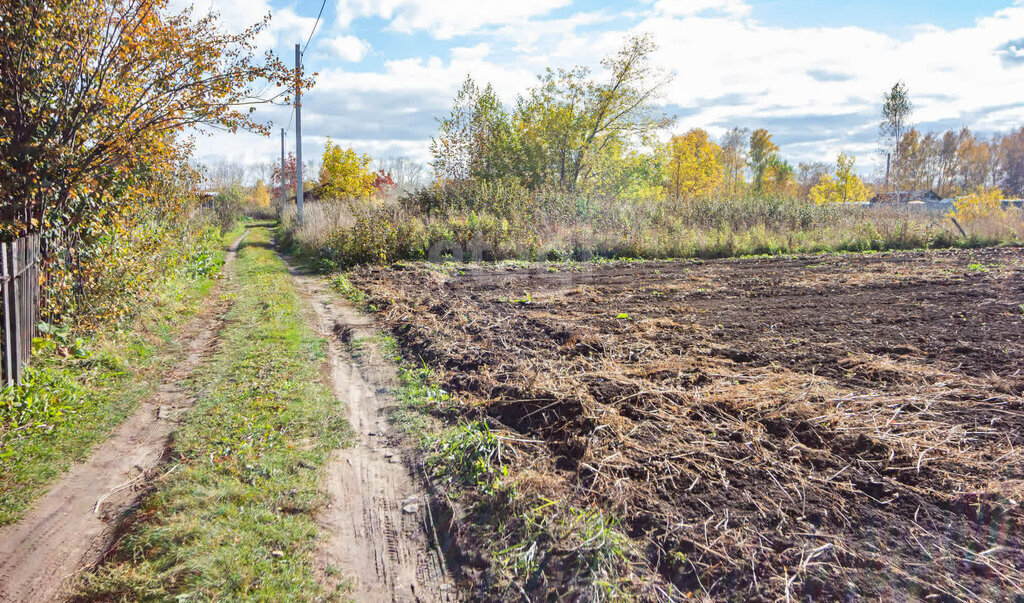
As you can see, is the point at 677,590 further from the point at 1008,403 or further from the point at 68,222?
the point at 68,222

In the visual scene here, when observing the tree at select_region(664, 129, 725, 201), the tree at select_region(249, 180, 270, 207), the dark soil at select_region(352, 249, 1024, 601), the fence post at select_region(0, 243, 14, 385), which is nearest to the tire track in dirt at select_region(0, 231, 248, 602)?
the fence post at select_region(0, 243, 14, 385)

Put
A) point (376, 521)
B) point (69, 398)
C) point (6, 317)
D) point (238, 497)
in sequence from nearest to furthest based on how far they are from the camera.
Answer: point (376, 521) → point (238, 497) → point (6, 317) → point (69, 398)

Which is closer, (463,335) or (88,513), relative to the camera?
(88,513)

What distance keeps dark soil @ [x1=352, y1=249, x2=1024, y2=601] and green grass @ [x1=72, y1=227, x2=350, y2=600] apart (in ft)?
4.58

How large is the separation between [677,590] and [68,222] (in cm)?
715

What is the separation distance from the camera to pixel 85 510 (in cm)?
326

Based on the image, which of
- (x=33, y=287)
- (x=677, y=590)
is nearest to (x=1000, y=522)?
(x=677, y=590)

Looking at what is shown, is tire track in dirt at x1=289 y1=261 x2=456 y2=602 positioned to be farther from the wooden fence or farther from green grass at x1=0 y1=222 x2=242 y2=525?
the wooden fence

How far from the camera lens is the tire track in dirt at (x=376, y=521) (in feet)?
8.73

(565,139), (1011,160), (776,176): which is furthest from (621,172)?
(1011,160)

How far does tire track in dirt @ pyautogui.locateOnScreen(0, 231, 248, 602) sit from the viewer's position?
2.69m

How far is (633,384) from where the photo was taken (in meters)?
4.53

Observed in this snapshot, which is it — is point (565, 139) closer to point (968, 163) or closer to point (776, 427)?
point (776, 427)

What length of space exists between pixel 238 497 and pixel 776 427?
3.63 meters
